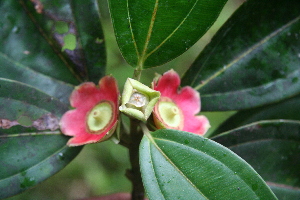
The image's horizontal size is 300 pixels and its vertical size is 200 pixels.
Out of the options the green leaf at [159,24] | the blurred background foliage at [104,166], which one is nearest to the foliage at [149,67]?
the green leaf at [159,24]


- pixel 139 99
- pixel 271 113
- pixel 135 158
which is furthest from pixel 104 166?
pixel 139 99

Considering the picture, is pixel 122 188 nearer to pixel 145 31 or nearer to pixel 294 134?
pixel 294 134

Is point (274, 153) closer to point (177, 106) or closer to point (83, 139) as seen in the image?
point (177, 106)

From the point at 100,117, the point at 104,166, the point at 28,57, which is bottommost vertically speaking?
the point at 104,166

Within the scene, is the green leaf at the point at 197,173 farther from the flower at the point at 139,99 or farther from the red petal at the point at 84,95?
the red petal at the point at 84,95

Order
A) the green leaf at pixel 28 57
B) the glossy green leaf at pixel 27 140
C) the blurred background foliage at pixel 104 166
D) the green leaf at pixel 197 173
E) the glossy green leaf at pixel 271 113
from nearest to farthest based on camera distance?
1. the green leaf at pixel 197 173
2. the glossy green leaf at pixel 27 140
3. the green leaf at pixel 28 57
4. the glossy green leaf at pixel 271 113
5. the blurred background foliage at pixel 104 166
